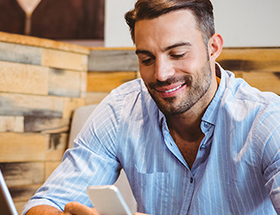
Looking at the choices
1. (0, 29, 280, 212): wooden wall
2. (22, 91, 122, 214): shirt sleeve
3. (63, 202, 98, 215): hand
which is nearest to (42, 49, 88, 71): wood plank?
(0, 29, 280, 212): wooden wall

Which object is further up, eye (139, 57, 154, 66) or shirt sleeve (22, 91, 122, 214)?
eye (139, 57, 154, 66)

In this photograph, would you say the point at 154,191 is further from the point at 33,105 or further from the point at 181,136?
the point at 33,105

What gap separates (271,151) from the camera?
94cm

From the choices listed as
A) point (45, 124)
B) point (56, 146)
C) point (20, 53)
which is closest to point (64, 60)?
point (20, 53)

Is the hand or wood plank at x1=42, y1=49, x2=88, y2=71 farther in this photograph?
wood plank at x1=42, y1=49, x2=88, y2=71

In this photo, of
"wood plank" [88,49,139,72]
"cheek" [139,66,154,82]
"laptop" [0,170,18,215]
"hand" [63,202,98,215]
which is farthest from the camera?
"wood plank" [88,49,139,72]

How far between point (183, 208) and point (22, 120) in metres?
0.95

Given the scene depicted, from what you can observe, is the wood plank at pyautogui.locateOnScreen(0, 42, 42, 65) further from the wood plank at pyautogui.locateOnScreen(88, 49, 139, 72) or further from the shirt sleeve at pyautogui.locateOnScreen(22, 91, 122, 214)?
the shirt sleeve at pyautogui.locateOnScreen(22, 91, 122, 214)

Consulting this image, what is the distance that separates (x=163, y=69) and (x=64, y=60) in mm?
913

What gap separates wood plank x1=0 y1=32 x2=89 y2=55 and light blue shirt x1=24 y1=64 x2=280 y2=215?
2.00ft

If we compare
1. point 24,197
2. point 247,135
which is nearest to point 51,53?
point 24,197

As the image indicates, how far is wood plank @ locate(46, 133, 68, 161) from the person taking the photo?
5.95 ft

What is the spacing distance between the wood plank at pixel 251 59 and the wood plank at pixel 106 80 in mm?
478

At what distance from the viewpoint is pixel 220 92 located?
1.17 meters
